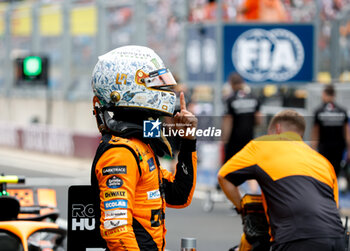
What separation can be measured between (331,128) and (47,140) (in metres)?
13.4

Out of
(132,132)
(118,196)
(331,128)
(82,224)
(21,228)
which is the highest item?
(132,132)

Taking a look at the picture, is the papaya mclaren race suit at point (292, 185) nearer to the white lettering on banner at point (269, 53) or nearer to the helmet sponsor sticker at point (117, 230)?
the helmet sponsor sticker at point (117, 230)

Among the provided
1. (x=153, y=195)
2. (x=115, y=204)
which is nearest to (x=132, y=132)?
(x=153, y=195)

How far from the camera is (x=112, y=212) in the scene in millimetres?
3881

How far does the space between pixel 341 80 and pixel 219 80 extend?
247 centimetres

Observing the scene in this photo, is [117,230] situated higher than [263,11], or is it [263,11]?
[263,11]

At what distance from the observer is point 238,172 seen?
17.1ft

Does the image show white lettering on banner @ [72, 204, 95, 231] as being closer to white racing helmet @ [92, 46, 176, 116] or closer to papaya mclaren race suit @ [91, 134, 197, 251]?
papaya mclaren race suit @ [91, 134, 197, 251]

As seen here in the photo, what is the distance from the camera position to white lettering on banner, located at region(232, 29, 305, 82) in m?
17.8

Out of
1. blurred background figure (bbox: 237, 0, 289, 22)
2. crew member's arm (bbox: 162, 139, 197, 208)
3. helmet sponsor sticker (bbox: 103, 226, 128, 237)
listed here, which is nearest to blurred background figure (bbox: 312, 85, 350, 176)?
blurred background figure (bbox: 237, 0, 289, 22)

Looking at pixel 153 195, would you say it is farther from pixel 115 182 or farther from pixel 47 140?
pixel 47 140

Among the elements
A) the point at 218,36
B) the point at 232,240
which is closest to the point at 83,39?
the point at 218,36

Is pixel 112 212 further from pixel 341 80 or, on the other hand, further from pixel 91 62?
pixel 91 62

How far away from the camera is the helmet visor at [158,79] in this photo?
4148 mm
